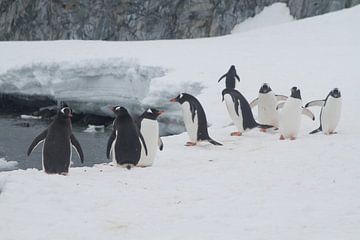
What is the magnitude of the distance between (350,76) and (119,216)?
11.0 metres

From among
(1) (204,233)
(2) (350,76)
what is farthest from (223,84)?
(1) (204,233)

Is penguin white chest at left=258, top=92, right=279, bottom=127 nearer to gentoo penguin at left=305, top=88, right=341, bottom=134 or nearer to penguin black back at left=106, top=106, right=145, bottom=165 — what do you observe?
gentoo penguin at left=305, top=88, right=341, bottom=134

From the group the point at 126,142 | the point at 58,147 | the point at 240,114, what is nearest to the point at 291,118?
the point at 240,114

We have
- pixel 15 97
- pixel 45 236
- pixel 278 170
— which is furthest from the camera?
pixel 15 97

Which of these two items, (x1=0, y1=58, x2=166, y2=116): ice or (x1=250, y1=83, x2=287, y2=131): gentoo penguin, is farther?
(x1=0, y1=58, x2=166, y2=116): ice

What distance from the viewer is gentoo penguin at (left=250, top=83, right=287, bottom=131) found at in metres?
10.7

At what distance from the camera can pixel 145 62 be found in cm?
1797

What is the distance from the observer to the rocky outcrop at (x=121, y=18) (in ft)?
89.4

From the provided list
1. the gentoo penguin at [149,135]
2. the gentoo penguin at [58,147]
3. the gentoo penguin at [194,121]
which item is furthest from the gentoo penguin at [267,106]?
the gentoo penguin at [58,147]

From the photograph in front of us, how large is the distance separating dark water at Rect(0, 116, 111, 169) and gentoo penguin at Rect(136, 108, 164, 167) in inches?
156

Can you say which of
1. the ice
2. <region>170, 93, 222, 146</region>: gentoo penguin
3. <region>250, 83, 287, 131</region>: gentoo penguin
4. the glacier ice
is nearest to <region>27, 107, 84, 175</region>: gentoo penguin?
<region>170, 93, 222, 146</region>: gentoo penguin

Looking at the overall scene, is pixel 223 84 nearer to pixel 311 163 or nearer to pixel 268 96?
pixel 268 96

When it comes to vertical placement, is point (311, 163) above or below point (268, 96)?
below

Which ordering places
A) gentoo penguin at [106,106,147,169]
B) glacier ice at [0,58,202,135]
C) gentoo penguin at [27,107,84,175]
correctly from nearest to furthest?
gentoo penguin at [27,107,84,175] → gentoo penguin at [106,106,147,169] → glacier ice at [0,58,202,135]
